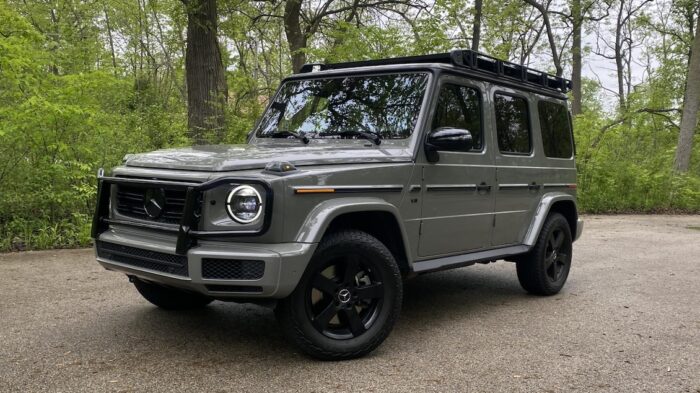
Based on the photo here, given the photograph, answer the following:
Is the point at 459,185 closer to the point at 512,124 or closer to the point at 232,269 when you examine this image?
the point at 512,124

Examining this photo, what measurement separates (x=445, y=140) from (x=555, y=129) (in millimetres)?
2457

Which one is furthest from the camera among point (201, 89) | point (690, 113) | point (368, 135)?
point (690, 113)

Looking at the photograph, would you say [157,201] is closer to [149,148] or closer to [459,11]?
[149,148]

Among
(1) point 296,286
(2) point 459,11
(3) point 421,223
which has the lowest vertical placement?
(1) point 296,286

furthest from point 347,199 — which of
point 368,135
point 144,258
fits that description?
point 144,258

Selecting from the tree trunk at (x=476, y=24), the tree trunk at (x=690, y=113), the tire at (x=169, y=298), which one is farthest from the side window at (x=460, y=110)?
the tree trunk at (x=690, y=113)

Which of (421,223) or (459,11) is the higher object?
(459,11)

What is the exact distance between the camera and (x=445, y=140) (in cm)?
414

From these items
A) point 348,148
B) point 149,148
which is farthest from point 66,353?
point 149,148

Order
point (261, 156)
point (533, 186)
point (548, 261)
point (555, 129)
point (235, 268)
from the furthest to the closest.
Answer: point (555, 129) < point (548, 261) < point (533, 186) < point (261, 156) < point (235, 268)

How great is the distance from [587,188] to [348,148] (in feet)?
41.9

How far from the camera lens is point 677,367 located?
152 inches

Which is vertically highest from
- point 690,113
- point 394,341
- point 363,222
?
point 690,113

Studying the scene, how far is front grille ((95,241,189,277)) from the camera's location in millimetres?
3415
